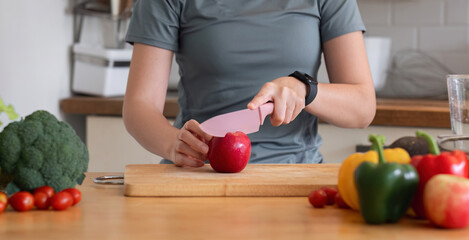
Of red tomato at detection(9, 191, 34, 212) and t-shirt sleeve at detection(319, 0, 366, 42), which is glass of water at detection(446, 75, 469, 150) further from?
red tomato at detection(9, 191, 34, 212)

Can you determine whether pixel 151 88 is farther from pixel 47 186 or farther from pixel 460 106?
pixel 460 106

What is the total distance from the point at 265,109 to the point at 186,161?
23 cm

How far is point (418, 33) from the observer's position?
2715 millimetres

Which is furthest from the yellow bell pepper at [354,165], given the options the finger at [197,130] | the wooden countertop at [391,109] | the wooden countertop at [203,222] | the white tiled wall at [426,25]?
the white tiled wall at [426,25]

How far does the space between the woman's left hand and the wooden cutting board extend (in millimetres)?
102

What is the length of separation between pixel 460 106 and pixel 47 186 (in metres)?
0.75

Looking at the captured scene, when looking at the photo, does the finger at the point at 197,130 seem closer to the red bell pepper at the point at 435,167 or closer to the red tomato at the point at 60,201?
the red tomato at the point at 60,201

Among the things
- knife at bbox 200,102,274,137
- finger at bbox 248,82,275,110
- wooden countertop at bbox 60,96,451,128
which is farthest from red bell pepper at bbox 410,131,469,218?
wooden countertop at bbox 60,96,451,128

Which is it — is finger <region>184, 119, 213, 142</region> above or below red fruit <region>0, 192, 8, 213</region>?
above

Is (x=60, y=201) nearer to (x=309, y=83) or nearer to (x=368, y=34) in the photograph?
(x=309, y=83)

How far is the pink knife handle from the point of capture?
3.56ft

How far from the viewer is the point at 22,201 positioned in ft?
3.01

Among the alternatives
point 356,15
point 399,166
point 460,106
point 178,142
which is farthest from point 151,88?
point 399,166

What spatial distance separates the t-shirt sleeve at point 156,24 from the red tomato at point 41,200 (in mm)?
599
